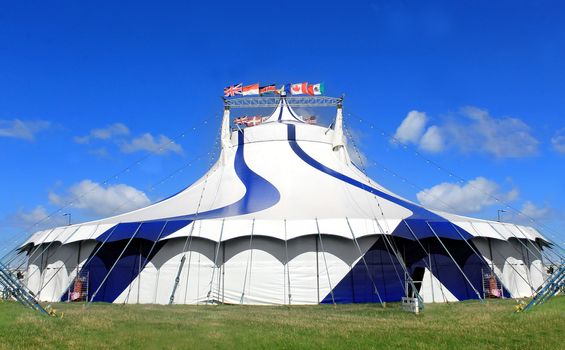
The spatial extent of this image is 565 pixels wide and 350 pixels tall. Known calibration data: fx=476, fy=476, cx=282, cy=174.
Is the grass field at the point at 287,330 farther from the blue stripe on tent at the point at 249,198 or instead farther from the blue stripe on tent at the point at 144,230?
the blue stripe on tent at the point at 249,198

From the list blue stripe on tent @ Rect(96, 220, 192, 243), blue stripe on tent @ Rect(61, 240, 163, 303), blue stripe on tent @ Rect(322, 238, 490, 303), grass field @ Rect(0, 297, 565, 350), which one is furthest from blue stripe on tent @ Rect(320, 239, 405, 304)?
blue stripe on tent @ Rect(61, 240, 163, 303)

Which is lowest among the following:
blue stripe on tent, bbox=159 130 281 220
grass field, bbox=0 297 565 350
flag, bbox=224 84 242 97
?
grass field, bbox=0 297 565 350

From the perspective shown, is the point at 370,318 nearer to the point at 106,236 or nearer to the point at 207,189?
the point at 106,236

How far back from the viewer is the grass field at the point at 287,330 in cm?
532

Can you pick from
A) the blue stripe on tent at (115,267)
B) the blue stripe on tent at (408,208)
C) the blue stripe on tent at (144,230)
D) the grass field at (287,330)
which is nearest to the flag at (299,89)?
the blue stripe on tent at (408,208)

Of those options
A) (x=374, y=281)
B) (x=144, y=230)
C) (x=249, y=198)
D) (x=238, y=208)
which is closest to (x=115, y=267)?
(x=144, y=230)

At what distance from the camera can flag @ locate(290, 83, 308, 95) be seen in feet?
60.8

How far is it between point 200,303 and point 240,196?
337 cm

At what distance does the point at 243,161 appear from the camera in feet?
51.6

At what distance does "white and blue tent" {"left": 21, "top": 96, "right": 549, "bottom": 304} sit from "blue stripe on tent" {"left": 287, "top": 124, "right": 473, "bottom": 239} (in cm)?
3

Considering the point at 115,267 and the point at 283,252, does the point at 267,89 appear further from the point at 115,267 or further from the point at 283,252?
the point at 115,267

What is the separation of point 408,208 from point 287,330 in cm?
784

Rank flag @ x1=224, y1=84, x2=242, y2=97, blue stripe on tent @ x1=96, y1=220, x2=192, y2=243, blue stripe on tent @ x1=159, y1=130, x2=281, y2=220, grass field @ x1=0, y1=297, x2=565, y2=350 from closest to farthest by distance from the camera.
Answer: grass field @ x1=0, y1=297, x2=565, y2=350 → blue stripe on tent @ x1=96, y1=220, x2=192, y2=243 → blue stripe on tent @ x1=159, y1=130, x2=281, y2=220 → flag @ x1=224, y1=84, x2=242, y2=97

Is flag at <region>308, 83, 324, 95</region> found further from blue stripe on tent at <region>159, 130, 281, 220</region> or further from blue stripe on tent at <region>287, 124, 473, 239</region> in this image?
blue stripe on tent at <region>159, 130, 281, 220</region>
